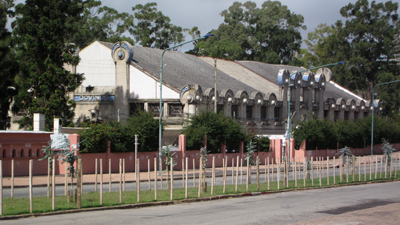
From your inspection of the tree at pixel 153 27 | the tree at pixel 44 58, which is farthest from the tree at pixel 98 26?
the tree at pixel 44 58

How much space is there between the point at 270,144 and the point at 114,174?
19.2m

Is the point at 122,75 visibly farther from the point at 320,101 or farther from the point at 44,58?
the point at 320,101

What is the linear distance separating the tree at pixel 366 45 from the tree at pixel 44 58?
53.9m

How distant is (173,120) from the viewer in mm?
47938

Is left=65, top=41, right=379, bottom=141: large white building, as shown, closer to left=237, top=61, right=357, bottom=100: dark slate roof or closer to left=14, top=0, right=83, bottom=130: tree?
left=237, top=61, right=357, bottom=100: dark slate roof

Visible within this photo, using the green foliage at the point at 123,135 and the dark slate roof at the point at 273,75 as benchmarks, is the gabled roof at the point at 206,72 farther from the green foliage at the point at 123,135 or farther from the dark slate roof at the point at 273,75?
the green foliage at the point at 123,135

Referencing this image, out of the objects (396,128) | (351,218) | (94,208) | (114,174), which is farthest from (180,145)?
(396,128)

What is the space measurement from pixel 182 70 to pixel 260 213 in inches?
1629

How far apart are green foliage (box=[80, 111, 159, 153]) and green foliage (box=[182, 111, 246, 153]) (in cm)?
378

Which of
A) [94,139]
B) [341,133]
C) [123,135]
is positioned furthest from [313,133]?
[94,139]

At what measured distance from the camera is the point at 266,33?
96.8m

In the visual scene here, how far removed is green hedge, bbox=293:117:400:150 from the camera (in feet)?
177

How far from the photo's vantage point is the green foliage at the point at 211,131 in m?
41.5

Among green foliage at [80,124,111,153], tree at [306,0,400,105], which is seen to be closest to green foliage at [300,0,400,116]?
tree at [306,0,400,105]
